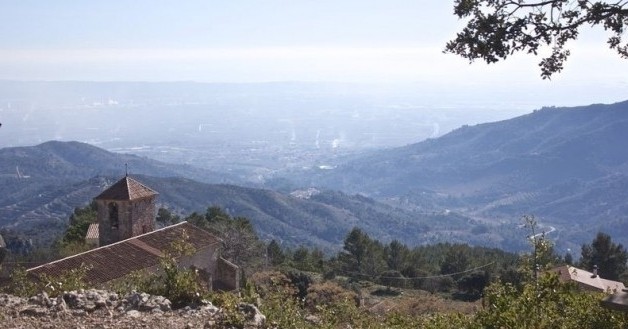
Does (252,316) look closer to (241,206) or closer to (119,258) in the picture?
(119,258)

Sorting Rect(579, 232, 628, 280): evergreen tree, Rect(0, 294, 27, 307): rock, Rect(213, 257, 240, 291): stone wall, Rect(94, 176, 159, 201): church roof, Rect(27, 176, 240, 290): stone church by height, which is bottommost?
Rect(579, 232, 628, 280): evergreen tree

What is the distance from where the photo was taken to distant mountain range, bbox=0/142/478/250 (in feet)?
425

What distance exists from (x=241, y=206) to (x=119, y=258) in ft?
393

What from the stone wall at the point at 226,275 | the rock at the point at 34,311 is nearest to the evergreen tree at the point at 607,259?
the stone wall at the point at 226,275

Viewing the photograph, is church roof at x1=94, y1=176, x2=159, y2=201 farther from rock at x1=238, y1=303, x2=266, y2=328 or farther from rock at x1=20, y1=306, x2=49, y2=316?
rock at x1=238, y1=303, x2=266, y2=328

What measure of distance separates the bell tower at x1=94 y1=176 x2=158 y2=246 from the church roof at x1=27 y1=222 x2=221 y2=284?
7.11 feet

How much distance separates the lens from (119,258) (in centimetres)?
2022

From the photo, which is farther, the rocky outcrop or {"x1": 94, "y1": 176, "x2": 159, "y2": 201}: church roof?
{"x1": 94, "y1": 176, "x2": 159, "y2": 201}: church roof

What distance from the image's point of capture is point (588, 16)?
6.20m

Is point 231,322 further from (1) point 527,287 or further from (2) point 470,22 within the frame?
(2) point 470,22

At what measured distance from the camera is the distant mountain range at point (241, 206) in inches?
5098

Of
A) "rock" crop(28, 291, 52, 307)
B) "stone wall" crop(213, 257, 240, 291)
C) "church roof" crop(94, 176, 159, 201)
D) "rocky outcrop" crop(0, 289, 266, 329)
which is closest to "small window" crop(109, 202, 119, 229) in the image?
"church roof" crop(94, 176, 159, 201)

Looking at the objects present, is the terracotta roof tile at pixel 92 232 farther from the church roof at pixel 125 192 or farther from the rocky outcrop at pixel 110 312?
the rocky outcrop at pixel 110 312

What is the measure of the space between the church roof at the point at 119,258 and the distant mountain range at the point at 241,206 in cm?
8209
